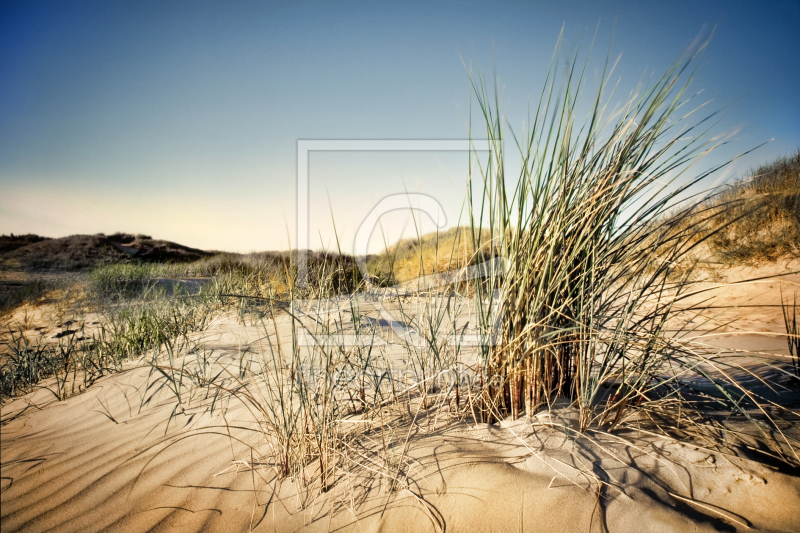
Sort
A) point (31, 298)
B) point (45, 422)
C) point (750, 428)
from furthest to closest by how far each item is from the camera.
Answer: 1. point (31, 298)
2. point (45, 422)
3. point (750, 428)

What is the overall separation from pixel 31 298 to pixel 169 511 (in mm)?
11288

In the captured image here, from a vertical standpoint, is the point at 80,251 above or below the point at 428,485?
above

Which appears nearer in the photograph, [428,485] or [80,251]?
[428,485]

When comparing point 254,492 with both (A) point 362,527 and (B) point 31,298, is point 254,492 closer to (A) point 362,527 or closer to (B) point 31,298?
(A) point 362,527

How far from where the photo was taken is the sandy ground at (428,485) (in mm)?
1217

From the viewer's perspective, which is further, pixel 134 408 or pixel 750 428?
pixel 134 408

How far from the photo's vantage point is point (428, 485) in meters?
1.37

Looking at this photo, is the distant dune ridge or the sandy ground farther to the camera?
the distant dune ridge

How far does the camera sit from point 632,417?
1.65 meters

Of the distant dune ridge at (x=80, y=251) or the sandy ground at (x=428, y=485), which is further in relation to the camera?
the distant dune ridge at (x=80, y=251)

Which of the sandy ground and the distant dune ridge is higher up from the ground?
the distant dune ridge

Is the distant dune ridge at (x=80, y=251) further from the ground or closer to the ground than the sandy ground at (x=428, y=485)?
further from the ground

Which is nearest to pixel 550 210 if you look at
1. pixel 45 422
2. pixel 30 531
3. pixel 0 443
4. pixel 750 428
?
pixel 750 428

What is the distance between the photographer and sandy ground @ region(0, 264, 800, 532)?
1217 millimetres
